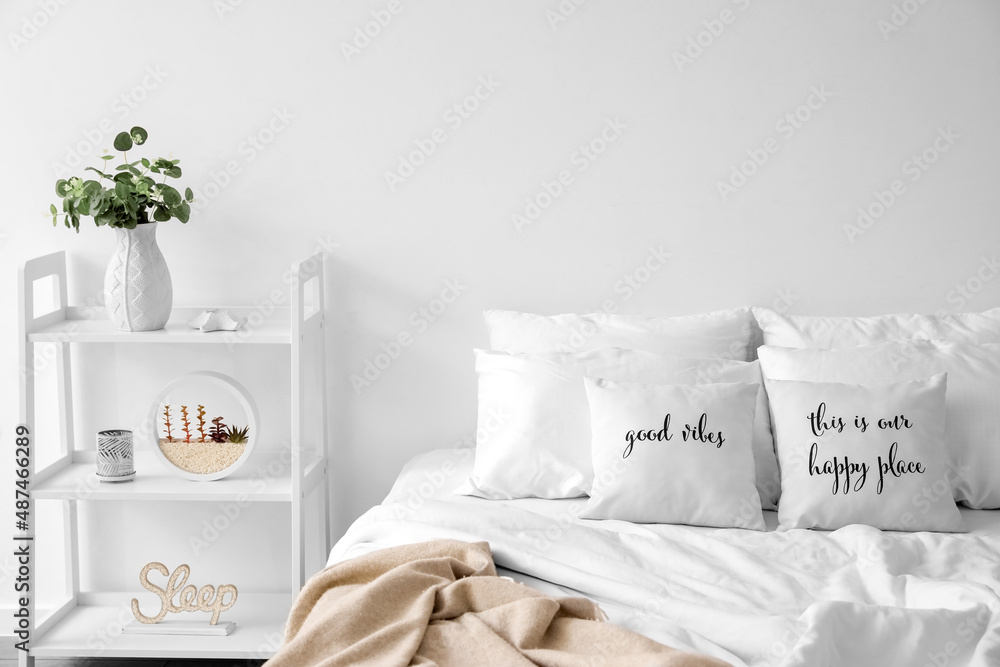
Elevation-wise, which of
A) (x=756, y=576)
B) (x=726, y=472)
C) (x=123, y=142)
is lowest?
(x=756, y=576)

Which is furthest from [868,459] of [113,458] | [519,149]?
[113,458]

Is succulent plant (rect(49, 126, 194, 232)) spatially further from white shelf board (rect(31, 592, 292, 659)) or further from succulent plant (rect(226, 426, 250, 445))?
white shelf board (rect(31, 592, 292, 659))

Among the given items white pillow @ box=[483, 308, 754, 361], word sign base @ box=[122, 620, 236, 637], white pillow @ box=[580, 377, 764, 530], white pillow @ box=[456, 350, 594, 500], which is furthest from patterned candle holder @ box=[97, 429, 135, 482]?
white pillow @ box=[580, 377, 764, 530]

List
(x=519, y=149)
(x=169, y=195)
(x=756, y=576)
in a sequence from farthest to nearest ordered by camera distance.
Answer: (x=519, y=149) → (x=169, y=195) → (x=756, y=576)

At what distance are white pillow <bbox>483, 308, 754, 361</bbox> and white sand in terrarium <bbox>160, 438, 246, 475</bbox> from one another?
0.74 metres

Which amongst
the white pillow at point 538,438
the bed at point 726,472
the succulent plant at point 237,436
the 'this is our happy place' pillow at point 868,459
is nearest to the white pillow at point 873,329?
the bed at point 726,472

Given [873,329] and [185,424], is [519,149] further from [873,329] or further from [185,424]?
[185,424]

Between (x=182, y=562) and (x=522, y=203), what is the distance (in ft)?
4.65

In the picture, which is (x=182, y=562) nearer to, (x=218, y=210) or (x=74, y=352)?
(x=74, y=352)

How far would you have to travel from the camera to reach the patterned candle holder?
2.37m

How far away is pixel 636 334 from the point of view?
238 centimetres

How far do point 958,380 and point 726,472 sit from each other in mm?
637

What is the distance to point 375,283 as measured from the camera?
2574mm

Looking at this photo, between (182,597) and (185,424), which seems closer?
(182,597)
